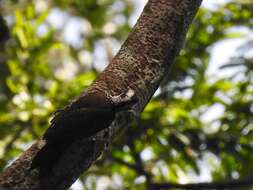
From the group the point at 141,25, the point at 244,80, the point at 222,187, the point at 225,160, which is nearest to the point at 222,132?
the point at 225,160

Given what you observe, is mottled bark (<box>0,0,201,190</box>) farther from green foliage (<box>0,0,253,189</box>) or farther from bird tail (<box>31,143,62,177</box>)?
green foliage (<box>0,0,253,189</box>)

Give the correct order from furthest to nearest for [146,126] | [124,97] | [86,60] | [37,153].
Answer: [86,60], [146,126], [124,97], [37,153]

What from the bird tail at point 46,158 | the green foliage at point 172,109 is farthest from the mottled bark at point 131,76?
the green foliage at point 172,109

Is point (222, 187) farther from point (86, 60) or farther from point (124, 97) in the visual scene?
point (86, 60)

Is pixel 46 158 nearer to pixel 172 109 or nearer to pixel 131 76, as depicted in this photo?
pixel 131 76

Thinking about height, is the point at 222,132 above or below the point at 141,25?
below

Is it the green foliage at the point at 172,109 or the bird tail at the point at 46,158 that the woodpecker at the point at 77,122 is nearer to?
the bird tail at the point at 46,158

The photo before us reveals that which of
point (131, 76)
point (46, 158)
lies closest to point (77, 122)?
point (46, 158)
